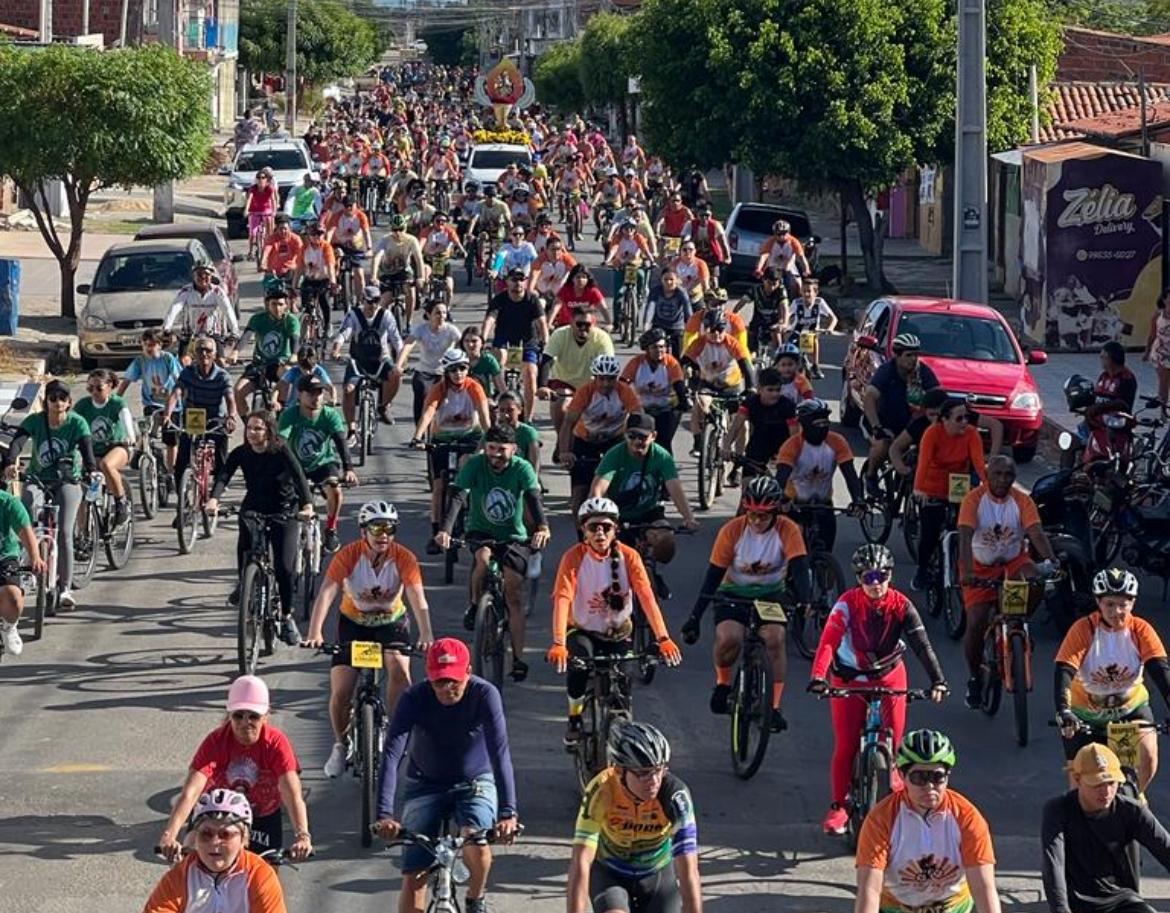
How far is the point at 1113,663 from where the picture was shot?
487 inches

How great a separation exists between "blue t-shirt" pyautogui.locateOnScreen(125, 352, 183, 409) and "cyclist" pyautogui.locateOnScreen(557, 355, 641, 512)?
12.9 ft

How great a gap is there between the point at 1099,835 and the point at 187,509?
38.3ft

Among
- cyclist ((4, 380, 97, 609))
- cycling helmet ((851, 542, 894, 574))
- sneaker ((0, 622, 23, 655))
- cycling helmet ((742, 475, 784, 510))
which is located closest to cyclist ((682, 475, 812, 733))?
cycling helmet ((742, 475, 784, 510))

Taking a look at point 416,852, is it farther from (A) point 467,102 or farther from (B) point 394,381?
(A) point 467,102

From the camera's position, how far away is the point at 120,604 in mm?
18312

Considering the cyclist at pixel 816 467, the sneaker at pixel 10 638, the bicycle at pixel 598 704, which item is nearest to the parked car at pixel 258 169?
the cyclist at pixel 816 467

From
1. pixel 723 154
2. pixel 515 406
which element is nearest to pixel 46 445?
pixel 515 406

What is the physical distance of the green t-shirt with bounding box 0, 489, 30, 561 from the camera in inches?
603

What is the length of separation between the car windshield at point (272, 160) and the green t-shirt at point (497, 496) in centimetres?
3755

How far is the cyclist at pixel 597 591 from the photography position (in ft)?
43.1

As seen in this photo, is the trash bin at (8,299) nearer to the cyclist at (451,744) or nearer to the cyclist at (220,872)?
the cyclist at (451,744)

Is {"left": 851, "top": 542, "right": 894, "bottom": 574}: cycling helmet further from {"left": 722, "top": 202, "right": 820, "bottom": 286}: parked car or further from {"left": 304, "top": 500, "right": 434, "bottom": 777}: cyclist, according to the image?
{"left": 722, "top": 202, "right": 820, "bottom": 286}: parked car

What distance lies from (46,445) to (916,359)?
698 centimetres

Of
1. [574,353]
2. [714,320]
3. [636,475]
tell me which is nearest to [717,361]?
[714,320]
